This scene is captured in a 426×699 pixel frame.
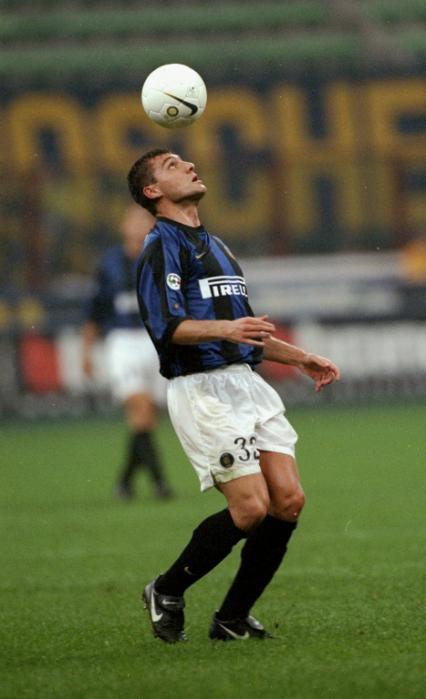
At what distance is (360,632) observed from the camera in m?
5.65

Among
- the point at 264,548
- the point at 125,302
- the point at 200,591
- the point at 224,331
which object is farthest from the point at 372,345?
the point at 224,331

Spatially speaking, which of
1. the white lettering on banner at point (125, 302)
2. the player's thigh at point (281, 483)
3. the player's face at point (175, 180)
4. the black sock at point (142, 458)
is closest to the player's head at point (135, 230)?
the white lettering on banner at point (125, 302)

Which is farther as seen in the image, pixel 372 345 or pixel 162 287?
pixel 372 345

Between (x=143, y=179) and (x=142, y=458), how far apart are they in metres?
5.73

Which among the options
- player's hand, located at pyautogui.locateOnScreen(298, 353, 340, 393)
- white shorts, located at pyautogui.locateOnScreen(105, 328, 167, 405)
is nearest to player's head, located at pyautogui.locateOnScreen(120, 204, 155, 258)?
white shorts, located at pyautogui.locateOnScreen(105, 328, 167, 405)

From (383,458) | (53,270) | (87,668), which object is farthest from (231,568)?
(53,270)

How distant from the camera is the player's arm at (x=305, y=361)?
5.89m

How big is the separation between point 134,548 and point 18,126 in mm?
20395

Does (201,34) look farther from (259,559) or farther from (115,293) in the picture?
(259,559)

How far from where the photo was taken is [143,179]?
5.92 metres

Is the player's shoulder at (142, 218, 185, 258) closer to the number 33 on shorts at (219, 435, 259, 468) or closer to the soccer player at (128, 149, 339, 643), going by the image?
the soccer player at (128, 149, 339, 643)

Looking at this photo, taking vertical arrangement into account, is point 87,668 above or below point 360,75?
below

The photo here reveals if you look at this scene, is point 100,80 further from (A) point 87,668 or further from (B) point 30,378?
(A) point 87,668

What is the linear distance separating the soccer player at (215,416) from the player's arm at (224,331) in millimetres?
16
